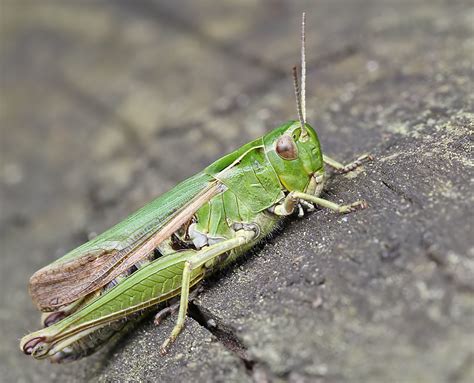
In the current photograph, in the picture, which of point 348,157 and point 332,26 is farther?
point 332,26

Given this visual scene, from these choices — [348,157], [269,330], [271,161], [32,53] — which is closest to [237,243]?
[271,161]

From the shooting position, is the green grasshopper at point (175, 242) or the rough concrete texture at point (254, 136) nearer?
the rough concrete texture at point (254, 136)

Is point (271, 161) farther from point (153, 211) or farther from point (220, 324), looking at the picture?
point (220, 324)

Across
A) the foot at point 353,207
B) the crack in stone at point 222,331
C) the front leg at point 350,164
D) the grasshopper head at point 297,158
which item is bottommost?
the crack in stone at point 222,331

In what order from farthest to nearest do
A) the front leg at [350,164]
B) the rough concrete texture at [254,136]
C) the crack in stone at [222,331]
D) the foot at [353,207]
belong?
1. the front leg at [350,164]
2. the foot at [353,207]
3. the crack in stone at [222,331]
4. the rough concrete texture at [254,136]

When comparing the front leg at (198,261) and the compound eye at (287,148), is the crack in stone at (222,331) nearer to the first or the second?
the front leg at (198,261)

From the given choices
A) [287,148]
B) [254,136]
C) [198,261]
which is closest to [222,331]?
[198,261]

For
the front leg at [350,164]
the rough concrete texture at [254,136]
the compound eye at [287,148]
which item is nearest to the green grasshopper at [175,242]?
the compound eye at [287,148]

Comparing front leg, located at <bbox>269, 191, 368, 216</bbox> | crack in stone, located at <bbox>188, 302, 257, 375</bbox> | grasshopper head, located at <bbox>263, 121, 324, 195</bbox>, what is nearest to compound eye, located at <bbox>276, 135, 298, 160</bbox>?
grasshopper head, located at <bbox>263, 121, 324, 195</bbox>
